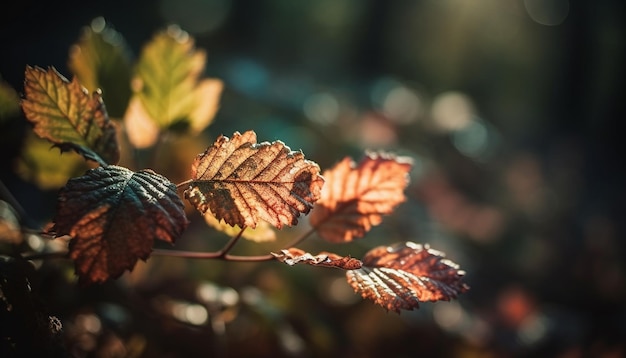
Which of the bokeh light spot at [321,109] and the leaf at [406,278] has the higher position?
the bokeh light spot at [321,109]

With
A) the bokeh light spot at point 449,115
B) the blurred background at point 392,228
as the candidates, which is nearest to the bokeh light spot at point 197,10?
the blurred background at point 392,228

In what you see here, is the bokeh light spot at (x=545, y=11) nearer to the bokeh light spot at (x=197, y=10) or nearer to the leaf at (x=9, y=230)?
the bokeh light spot at (x=197, y=10)

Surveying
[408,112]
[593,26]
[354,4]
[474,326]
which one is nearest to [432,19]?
[354,4]

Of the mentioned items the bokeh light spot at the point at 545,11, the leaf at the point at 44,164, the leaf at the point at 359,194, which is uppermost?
the bokeh light spot at the point at 545,11

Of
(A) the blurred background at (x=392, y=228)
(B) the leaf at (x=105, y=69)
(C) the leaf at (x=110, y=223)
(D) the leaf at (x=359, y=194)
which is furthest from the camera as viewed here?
(A) the blurred background at (x=392, y=228)

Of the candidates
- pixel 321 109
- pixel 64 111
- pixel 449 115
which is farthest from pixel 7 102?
pixel 449 115

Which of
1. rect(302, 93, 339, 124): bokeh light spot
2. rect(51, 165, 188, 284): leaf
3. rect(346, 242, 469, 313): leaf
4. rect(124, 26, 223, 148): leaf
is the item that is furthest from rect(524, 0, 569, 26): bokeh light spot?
rect(51, 165, 188, 284): leaf

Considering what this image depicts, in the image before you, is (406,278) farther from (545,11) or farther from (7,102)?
(545,11)

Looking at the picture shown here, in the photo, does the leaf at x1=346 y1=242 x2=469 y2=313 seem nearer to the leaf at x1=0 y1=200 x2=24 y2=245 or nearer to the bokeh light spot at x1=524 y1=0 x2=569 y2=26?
the leaf at x1=0 y1=200 x2=24 y2=245
